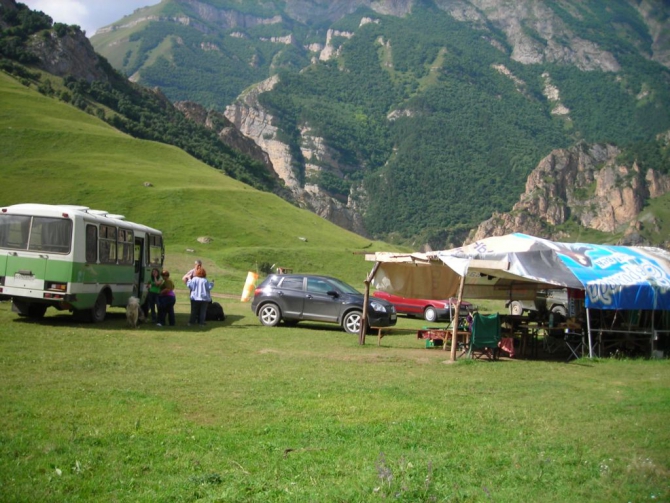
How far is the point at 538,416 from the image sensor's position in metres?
8.19

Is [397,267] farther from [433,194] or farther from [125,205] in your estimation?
[433,194]

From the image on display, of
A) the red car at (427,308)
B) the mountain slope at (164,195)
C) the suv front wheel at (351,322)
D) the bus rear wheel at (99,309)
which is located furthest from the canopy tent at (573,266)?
the mountain slope at (164,195)

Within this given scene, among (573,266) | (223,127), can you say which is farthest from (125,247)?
(223,127)

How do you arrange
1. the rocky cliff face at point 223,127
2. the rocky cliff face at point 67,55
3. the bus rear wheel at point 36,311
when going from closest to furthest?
the bus rear wheel at point 36,311, the rocky cliff face at point 67,55, the rocky cliff face at point 223,127

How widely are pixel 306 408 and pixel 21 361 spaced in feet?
17.3

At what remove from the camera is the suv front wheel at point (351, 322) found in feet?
60.7

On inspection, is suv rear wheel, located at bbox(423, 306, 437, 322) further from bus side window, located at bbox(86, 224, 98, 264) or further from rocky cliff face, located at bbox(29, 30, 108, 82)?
rocky cliff face, located at bbox(29, 30, 108, 82)

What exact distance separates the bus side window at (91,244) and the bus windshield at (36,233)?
0.60 meters

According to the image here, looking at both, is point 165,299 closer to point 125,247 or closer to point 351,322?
point 125,247

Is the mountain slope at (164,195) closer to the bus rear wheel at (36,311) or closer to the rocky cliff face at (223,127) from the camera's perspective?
the bus rear wheel at (36,311)

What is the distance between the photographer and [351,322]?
1858cm

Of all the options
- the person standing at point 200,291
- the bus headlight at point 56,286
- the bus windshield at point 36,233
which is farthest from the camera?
the person standing at point 200,291

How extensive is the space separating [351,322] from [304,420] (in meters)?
11.1

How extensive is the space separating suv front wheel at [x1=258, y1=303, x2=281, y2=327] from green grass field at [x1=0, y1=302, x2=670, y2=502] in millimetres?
6096
